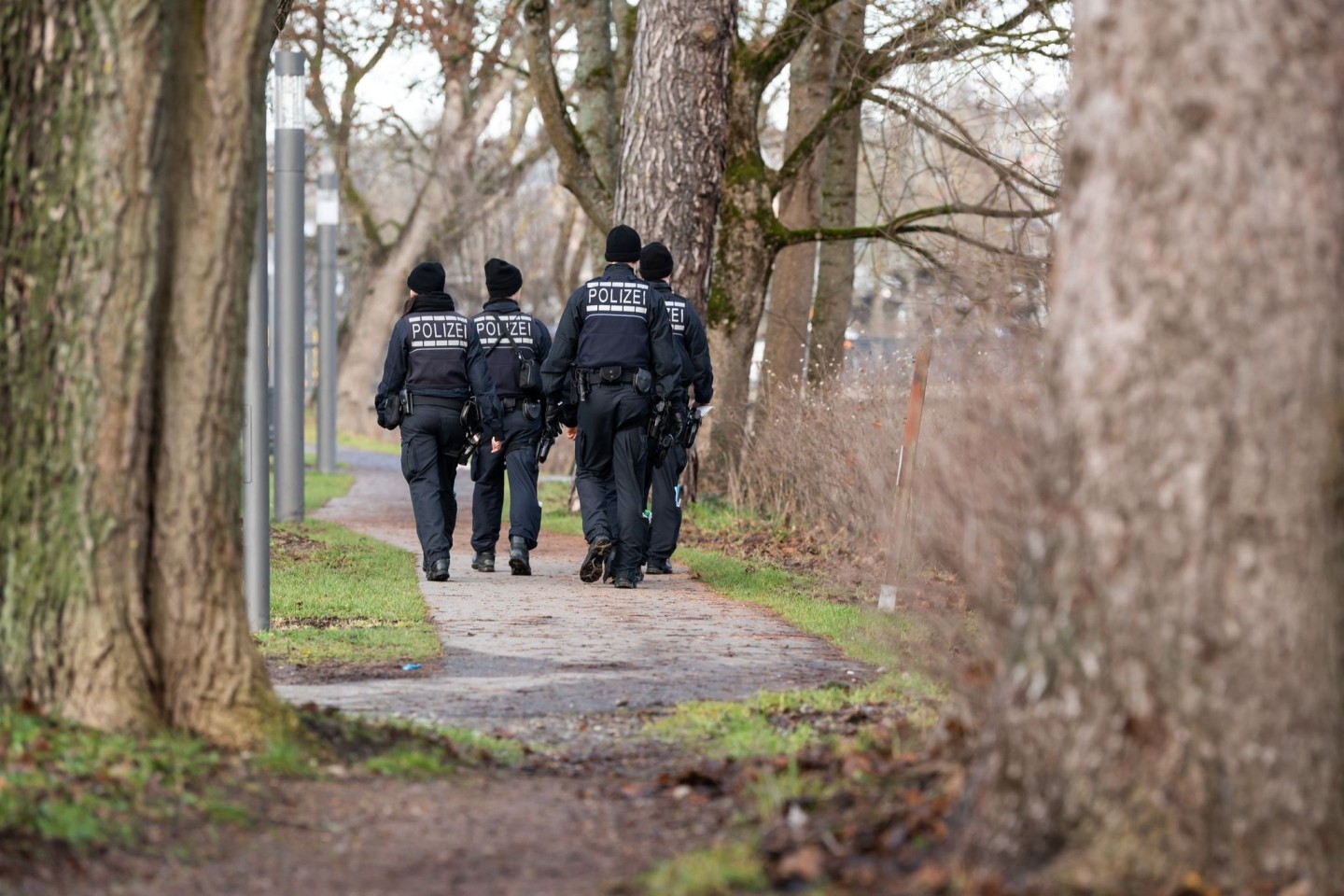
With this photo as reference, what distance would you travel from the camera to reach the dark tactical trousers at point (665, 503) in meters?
12.3

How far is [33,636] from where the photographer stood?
541cm

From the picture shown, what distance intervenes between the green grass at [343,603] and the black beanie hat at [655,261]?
2.55 meters

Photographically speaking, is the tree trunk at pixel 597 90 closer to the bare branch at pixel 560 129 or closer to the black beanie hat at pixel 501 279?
the bare branch at pixel 560 129

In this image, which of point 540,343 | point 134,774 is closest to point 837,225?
point 540,343

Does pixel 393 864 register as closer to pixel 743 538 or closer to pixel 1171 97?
pixel 1171 97

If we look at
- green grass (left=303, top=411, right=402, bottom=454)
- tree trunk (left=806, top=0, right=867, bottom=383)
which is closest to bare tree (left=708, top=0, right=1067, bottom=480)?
tree trunk (left=806, top=0, right=867, bottom=383)

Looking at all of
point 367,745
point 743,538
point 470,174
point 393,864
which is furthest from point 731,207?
point 470,174

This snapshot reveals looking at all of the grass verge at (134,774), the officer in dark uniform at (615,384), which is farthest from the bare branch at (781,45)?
the grass verge at (134,774)

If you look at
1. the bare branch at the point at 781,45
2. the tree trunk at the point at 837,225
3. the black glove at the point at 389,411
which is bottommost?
the black glove at the point at 389,411

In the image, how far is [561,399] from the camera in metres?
11.9

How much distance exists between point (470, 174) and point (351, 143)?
16.8ft

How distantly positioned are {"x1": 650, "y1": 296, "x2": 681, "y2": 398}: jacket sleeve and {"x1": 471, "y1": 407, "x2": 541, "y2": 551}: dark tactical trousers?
1.15 metres

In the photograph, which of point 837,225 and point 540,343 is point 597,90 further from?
point 540,343

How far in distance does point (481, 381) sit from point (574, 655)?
364cm
